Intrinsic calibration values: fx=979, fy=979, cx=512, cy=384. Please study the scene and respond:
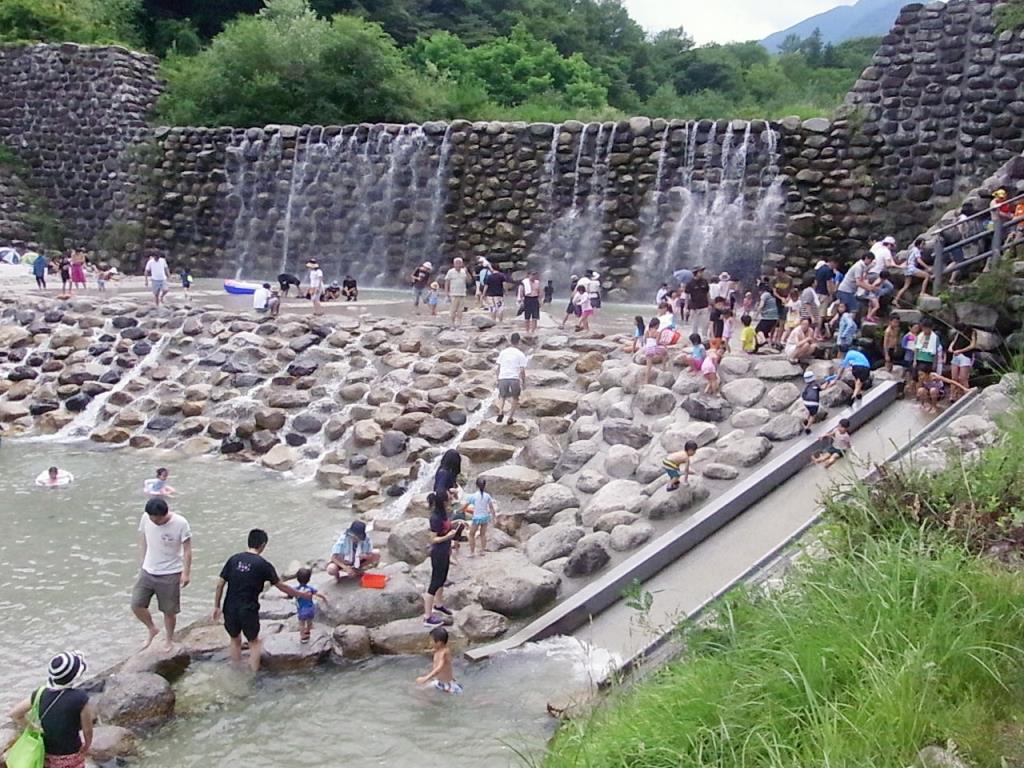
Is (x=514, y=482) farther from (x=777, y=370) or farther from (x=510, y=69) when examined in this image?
(x=510, y=69)

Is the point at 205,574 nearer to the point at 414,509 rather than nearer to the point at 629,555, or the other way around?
the point at 414,509

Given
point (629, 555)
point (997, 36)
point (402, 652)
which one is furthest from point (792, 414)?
point (997, 36)

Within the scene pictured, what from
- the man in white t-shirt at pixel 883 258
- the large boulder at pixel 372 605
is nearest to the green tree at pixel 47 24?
the man in white t-shirt at pixel 883 258

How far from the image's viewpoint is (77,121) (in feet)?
94.4

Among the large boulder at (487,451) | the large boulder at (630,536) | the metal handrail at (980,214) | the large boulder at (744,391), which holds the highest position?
the metal handrail at (980,214)

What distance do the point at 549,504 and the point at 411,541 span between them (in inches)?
58.1

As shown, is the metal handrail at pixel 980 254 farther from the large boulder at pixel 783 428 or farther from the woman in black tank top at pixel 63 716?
the woman in black tank top at pixel 63 716

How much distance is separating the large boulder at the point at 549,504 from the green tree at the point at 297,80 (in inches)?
831

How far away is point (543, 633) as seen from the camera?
7.53 metres

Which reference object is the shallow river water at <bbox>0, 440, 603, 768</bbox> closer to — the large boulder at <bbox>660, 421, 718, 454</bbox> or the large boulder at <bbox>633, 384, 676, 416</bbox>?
the large boulder at <bbox>660, 421, 718, 454</bbox>

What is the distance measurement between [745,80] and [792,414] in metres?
43.8

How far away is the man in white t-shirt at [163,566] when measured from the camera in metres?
7.46

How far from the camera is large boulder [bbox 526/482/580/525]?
32.4ft

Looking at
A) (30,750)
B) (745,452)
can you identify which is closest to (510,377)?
(745,452)
